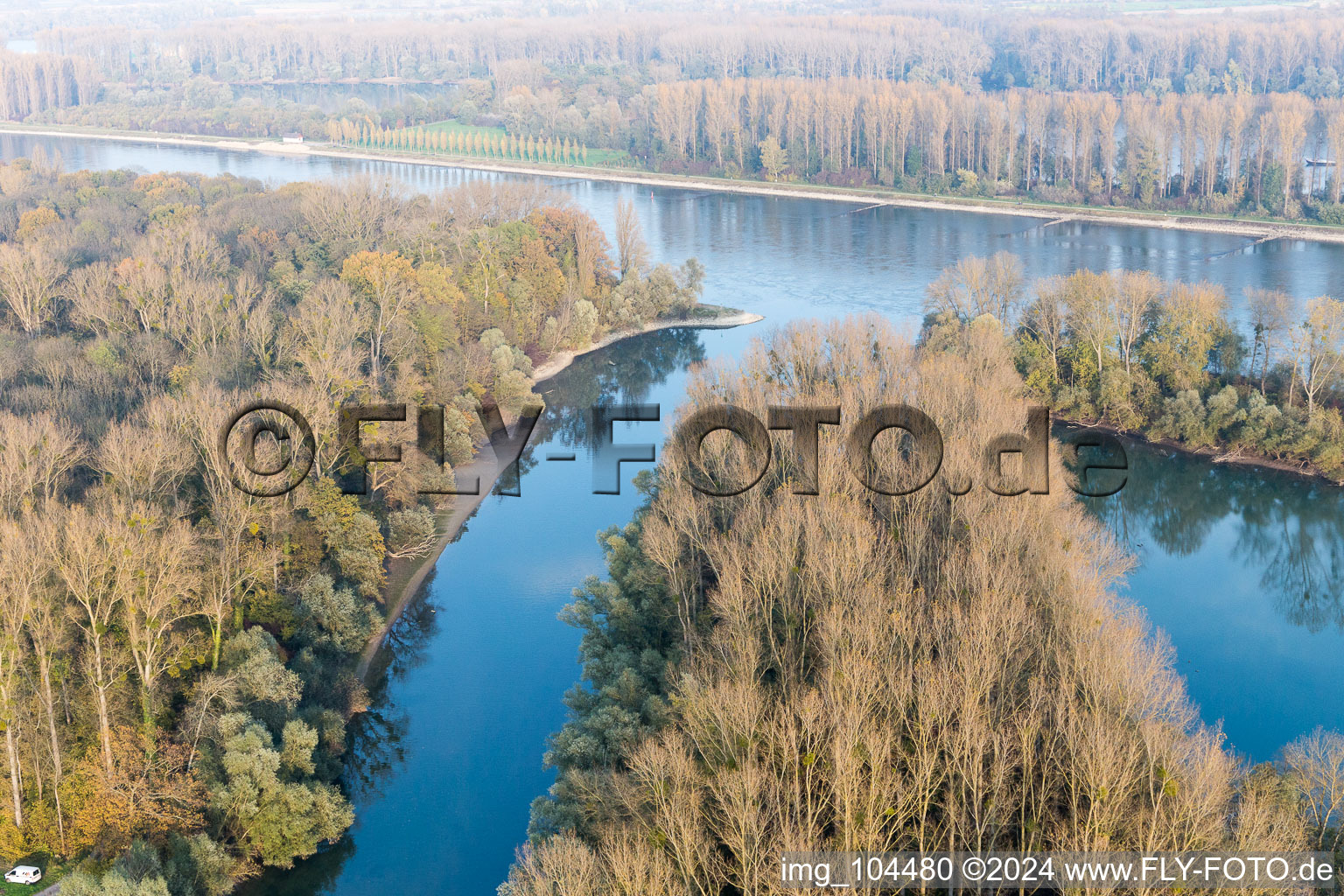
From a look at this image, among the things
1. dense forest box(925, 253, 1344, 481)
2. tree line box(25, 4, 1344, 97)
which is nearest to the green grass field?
tree line box(25, 4, 1344, 97)

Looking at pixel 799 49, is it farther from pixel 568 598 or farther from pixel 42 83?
pixel 568 598

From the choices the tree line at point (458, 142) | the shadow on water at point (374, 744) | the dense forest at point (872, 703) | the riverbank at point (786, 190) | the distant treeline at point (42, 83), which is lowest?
the shadow on water at point (374, 744)

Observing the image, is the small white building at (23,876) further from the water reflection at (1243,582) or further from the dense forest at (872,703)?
the water reflection at (1243,582)

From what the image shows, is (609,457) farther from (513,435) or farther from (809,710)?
(809,710)

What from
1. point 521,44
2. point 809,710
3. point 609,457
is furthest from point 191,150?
point 809,710

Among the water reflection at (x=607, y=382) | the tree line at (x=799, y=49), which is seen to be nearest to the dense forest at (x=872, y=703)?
the water reflection at (x=607, y=382)

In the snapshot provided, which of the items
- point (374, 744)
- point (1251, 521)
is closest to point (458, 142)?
point (1251, 521)

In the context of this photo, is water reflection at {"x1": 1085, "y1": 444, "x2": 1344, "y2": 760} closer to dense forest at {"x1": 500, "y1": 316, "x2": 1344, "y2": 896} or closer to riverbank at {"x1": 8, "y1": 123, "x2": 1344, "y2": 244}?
dense forest at {"x1": 500, "y1": 316, "x2": 1344, "y2": 896}

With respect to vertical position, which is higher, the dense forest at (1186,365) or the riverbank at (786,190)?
the riverbank at (786,190)
